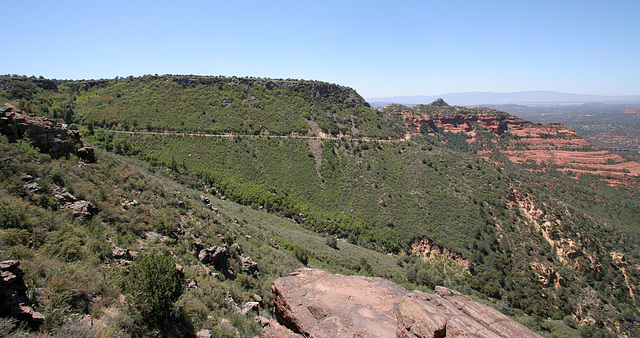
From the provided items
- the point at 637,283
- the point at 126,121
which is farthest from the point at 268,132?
the point at 637,283

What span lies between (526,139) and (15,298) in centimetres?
13348

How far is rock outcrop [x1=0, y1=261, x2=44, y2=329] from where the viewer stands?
19.1 ft

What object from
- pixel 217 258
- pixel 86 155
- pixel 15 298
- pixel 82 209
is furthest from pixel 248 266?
pixel 86 155

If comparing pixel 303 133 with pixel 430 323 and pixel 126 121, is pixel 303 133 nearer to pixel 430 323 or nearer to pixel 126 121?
pixel 126 121

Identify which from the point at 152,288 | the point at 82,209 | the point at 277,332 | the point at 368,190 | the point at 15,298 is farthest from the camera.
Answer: the point at 368,190

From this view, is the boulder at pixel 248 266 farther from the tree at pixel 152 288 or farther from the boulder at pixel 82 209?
the boulder at pixel 82 209

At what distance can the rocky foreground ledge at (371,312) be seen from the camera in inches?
338

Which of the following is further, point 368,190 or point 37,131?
point 368,190

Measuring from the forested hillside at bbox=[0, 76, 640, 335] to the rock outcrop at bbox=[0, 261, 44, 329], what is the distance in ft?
5.99

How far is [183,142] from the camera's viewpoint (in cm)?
5159

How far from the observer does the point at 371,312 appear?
11.2 m

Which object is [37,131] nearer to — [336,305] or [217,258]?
[217,258]

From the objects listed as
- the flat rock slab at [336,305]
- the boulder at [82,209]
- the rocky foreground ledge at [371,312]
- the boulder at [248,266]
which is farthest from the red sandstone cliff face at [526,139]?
the boulder at [82,209]

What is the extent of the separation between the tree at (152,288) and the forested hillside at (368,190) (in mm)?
3366
